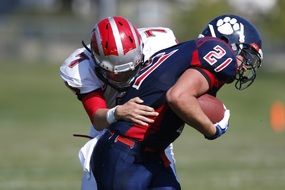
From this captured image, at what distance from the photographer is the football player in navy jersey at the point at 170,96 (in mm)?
4961

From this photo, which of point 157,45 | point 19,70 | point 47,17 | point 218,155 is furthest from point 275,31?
point 157,45

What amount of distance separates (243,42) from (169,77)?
20.1 inches

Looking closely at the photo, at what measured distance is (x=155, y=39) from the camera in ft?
19.4

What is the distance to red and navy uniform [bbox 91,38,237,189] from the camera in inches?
199

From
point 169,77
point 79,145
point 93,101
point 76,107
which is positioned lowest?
point 76,107

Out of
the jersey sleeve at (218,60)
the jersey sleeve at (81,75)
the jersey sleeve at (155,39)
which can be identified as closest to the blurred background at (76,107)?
the jersey sleeve at (155,39)

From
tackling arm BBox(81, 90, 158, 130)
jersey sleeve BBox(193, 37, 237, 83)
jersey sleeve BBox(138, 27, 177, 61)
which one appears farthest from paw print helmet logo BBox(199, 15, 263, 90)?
tackling arm BBox(81, 90, 158, 130)

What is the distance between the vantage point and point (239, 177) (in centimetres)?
1072

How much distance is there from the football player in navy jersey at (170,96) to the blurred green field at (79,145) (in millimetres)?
4456

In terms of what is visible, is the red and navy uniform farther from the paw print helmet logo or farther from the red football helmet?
the paw print helmet logo

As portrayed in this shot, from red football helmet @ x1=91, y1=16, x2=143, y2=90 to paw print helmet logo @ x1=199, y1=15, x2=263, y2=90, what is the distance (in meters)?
0.48

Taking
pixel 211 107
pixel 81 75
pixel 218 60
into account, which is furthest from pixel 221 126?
pixel 81 75

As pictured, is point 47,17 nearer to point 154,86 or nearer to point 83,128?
point 83,128

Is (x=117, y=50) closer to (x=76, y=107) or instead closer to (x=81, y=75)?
(x=81, y=75)
